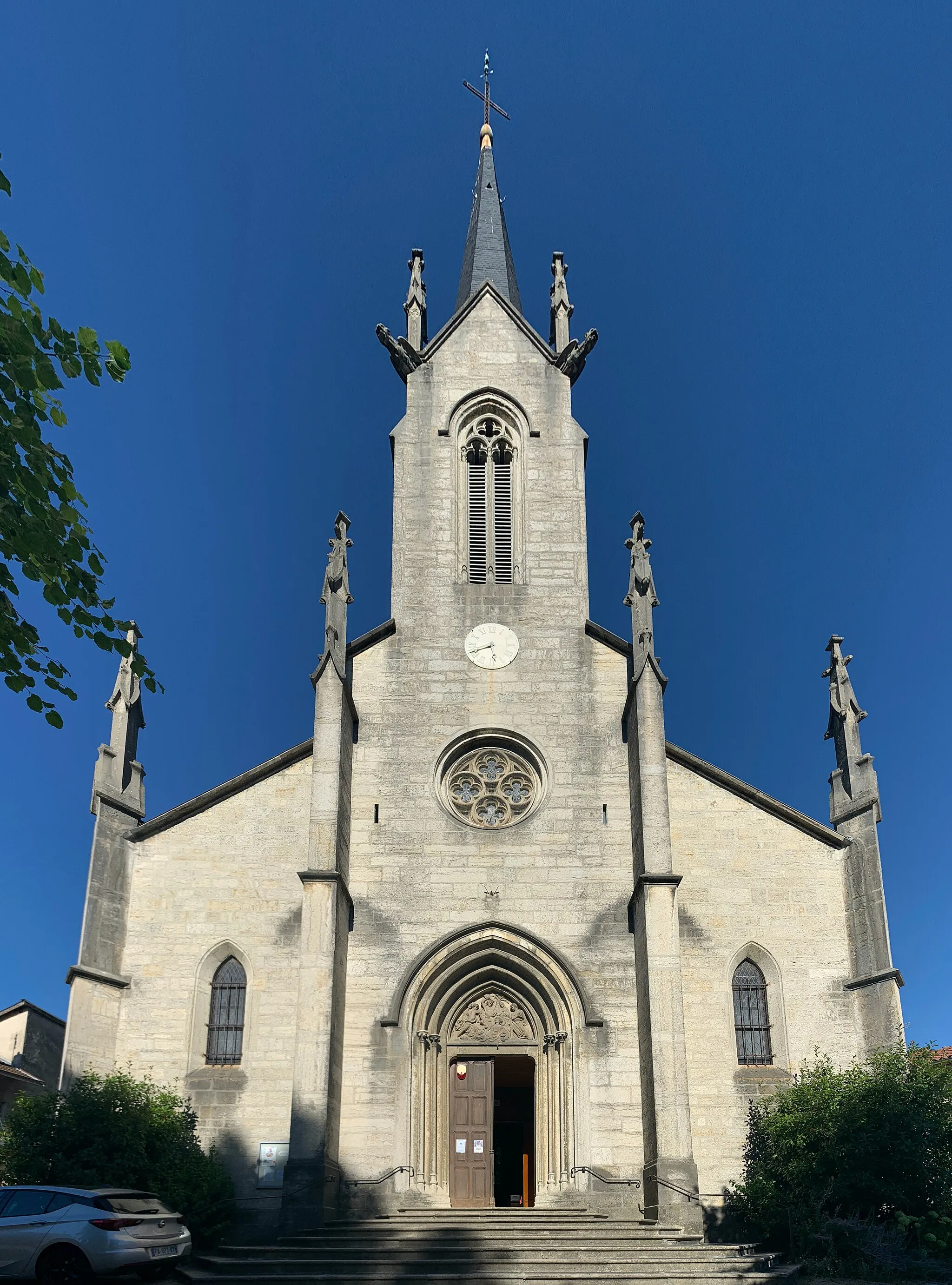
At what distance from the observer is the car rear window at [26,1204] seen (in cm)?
1227

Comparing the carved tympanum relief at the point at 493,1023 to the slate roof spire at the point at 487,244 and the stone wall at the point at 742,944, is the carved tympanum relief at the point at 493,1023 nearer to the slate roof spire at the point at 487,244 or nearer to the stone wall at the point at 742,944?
the stone wall at the point at 742,944

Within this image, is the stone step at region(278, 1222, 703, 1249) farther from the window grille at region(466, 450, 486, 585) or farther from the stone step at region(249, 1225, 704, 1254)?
the window grille at region(466, 450, 486, 585)

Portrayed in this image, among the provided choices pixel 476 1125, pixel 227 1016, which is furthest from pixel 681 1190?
pixel 227 1016

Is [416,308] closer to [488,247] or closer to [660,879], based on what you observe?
[488,247]

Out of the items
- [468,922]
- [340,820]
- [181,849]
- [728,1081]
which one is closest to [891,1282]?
[728,1081]

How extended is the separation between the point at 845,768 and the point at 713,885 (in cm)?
332

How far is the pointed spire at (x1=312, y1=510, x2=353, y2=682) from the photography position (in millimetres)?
20156

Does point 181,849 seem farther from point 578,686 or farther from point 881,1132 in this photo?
point 881,1132

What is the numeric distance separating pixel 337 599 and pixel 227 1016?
743 cm

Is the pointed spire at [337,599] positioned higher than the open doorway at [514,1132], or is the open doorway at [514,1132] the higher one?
the pointed spire at [337,599]

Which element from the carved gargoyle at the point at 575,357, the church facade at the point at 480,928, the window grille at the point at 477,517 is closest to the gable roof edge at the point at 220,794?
the church facade at the point at 480,928

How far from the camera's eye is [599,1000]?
18.8 metres

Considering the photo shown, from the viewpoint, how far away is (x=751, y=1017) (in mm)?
19250

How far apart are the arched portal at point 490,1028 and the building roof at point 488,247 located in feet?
51.1
